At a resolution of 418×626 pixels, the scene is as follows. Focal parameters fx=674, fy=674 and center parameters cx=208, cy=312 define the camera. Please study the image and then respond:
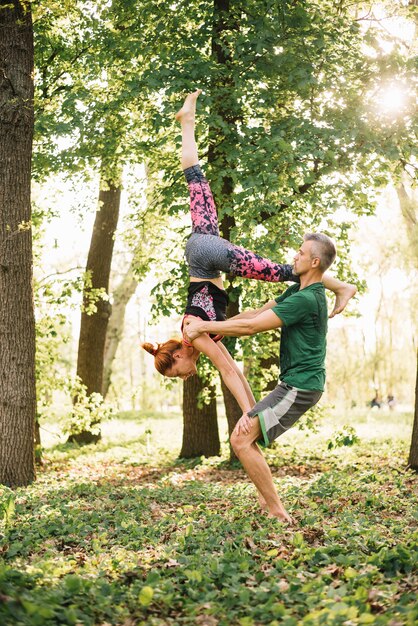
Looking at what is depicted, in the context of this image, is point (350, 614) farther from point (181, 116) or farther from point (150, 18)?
point (150, 18)

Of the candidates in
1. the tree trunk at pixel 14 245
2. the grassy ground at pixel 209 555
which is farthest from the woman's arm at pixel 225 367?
the tree trunk at pixel 14 245

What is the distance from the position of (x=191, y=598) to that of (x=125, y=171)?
38.2 ft

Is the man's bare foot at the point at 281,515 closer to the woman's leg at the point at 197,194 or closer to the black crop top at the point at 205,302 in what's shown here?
the black crop top at the point at 205,302

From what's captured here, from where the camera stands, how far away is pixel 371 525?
19.6 ft

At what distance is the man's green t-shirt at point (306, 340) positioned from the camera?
614 centimetres

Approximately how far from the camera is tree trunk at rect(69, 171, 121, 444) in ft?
53.4

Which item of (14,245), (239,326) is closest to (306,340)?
(239,326)

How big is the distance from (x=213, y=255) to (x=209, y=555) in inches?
114

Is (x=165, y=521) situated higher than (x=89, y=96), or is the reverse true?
(x=89, y=96)

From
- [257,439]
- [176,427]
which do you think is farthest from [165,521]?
[176,427]

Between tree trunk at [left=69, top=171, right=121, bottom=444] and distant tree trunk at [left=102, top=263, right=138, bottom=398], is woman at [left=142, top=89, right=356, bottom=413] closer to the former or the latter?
tree trunk at [left=69, top=171, right=121, bottom=444]

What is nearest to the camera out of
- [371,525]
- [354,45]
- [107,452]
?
[371,525]

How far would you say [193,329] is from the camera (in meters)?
6.43

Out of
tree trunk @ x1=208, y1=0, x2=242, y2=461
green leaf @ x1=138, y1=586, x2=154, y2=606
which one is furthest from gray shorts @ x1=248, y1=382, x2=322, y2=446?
tree trunk @ x1=208, y1=0, x2=242, y2=461
